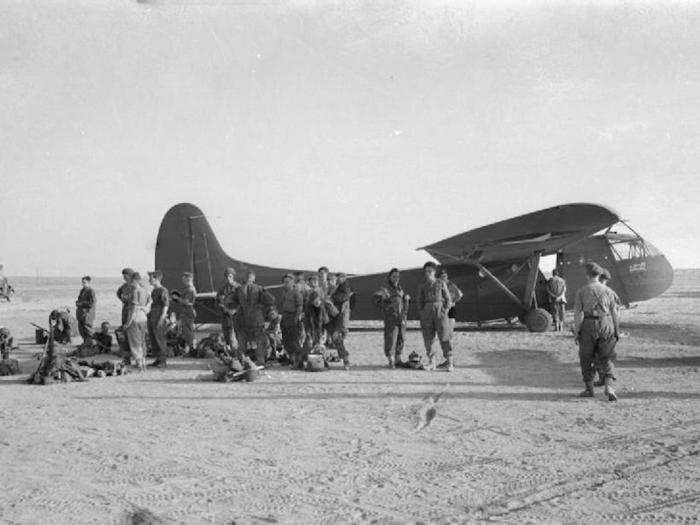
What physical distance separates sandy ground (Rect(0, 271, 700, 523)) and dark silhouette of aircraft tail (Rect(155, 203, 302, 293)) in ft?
24.0

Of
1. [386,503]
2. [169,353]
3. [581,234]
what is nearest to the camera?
[386,503]

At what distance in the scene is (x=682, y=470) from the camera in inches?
186

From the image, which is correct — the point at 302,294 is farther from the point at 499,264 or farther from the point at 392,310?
the point at 499,264

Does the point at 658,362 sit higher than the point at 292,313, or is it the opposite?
the point at 292,313

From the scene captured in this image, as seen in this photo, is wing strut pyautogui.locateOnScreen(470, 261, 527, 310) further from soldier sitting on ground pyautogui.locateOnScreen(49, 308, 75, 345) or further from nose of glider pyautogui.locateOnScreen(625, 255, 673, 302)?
soldier sitting on ground pyautogui.locateOnScreen(49, 308, 75, 345)

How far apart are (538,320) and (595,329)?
28.2ft

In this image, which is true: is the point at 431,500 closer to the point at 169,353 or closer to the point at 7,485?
the point at 7,485

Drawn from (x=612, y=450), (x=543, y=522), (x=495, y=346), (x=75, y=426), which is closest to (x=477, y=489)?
(x=543, y=522)

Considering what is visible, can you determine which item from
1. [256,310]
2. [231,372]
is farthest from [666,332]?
[231,372]

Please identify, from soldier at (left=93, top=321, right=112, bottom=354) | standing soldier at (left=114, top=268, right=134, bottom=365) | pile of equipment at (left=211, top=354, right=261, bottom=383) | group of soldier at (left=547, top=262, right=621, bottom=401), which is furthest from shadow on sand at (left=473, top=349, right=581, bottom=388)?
soldier at (left=93, top=321, right=112, bottom=354)

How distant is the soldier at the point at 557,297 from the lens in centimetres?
1572

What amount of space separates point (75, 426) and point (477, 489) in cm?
442

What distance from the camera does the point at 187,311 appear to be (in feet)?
41.1

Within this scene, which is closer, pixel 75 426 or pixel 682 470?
pixel 682 470
